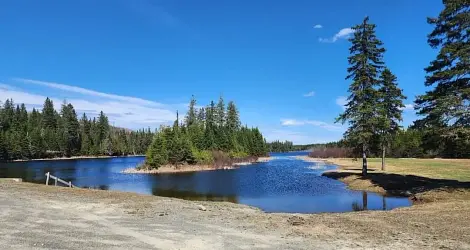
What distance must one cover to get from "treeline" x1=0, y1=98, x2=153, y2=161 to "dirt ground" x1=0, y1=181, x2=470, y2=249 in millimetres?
111527

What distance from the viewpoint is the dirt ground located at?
443 inches

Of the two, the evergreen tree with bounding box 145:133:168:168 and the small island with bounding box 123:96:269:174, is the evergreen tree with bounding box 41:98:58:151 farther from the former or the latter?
the evergreen tree with bounding box 145:133:168:168

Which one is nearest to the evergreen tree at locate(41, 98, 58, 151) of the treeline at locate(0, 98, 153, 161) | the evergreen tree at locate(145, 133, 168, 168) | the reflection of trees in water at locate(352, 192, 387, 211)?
the treeline at locate(0, 98, 153, 161)

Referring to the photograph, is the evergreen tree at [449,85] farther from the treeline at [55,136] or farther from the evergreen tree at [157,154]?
the treeline at [55,136]

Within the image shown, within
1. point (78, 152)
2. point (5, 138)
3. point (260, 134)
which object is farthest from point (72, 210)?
point (78, 152)

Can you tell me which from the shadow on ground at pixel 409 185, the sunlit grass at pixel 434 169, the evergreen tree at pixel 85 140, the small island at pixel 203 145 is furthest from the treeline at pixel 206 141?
the evergreen tree at pixel 85 140

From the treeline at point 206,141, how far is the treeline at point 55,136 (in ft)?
153

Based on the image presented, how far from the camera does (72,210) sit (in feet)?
57.0

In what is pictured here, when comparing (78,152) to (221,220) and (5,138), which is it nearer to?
(5,138)

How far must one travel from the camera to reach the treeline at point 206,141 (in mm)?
70375

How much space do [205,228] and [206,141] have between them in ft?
237

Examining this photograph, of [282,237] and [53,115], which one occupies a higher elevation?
[53,115]

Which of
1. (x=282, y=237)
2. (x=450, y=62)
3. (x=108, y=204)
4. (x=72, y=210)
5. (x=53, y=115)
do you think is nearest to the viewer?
(x=282, y=237)

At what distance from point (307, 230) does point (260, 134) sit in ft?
355
